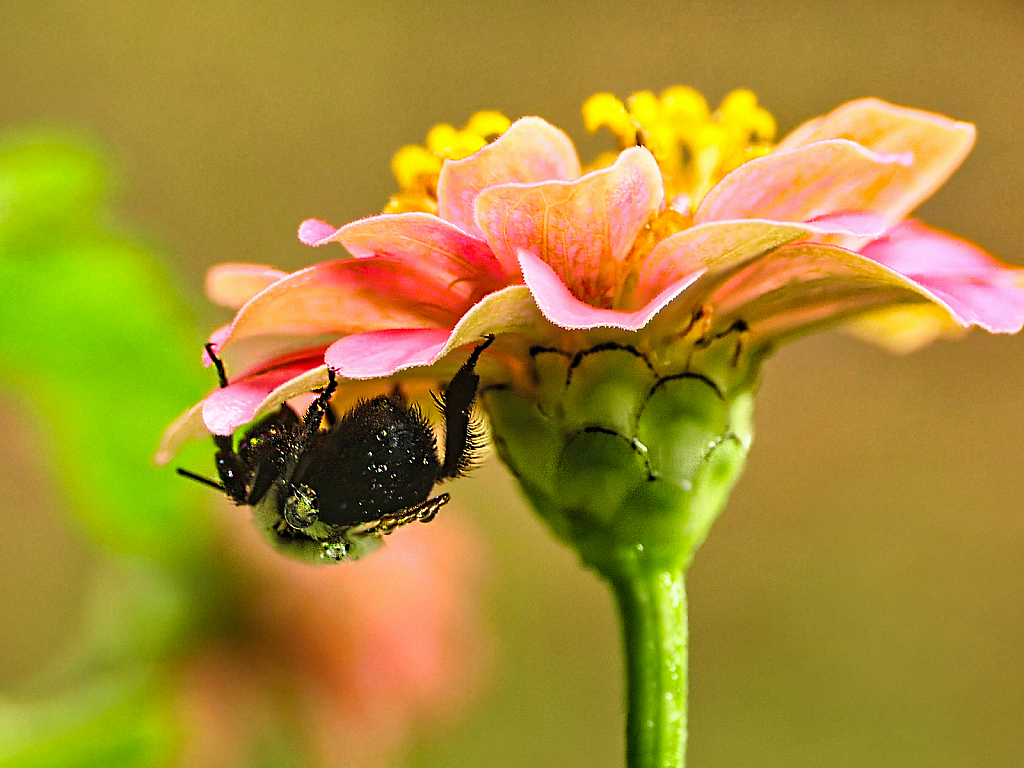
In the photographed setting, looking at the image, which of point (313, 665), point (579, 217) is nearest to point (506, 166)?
point (579, 217)

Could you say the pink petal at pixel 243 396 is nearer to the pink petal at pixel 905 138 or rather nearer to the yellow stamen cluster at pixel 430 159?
the yellow stamen cluster at pixel 430 159

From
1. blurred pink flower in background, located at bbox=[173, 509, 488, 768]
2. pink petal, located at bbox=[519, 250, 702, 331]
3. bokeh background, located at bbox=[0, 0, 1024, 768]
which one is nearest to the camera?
pink petal, located at bbox=[519, 250, 702, 331]

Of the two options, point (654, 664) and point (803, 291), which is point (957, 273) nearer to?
point (803, 291)

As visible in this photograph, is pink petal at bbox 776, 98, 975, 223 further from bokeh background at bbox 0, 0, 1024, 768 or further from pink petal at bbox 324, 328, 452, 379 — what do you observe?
bokeh background at bbox 0, 0, 1024, 768

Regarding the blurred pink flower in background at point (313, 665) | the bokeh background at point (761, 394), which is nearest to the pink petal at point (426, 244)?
the blurred pink flower in background at point (313, 665)

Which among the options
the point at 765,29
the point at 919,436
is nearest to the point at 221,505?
the point at 919,436

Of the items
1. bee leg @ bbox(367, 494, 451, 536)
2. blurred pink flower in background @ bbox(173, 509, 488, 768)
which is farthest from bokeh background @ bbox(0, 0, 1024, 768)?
bee leg @ bbox(367, 494, 451, 536)
